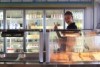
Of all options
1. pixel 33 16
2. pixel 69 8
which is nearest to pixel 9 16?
pixel 33 16

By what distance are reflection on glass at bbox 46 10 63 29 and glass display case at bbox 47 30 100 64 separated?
17.9ft

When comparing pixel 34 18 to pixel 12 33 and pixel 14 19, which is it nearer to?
pixel 14 19

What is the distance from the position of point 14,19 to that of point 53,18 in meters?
1.46

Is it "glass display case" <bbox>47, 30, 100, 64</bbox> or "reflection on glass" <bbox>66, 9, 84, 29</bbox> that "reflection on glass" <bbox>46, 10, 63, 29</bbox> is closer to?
"reflection on glass" <bbox>66, 9, 84, 29</bbox>

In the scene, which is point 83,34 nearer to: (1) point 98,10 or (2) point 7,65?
(2) point 7,65

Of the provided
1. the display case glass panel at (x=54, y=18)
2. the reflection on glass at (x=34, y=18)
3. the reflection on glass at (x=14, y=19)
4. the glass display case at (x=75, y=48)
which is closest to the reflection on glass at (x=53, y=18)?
the display case glass panel at (x=54, y=18)

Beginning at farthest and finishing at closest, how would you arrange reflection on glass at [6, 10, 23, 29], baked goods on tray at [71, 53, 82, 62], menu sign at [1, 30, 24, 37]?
1. reflection on glass at [6, 10, 23, 29]
2. baked goods on tray at [71, 53, 82, 62]
3. menu sign at [1, 30, 24, 37]

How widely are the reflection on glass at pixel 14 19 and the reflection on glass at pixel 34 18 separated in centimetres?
27

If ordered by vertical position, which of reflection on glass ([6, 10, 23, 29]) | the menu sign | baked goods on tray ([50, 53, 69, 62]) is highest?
reflection on glass ([6, 10, 23, 29])

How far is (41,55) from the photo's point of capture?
4.21 metres

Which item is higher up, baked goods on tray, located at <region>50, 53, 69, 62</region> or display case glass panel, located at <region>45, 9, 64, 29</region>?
display case glass panel, located at <region>45, 9, 64, 29</region>

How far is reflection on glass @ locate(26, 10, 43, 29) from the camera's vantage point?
10.0m

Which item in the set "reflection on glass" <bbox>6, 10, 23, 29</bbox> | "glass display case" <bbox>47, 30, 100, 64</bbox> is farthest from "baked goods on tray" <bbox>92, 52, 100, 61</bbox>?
"reflection on glass" <bbox>6, 10, 23, 29</bbox>

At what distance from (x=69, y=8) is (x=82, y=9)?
492 mm
